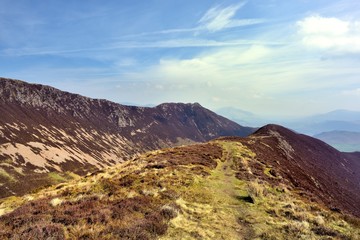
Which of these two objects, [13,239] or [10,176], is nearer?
[13,239]

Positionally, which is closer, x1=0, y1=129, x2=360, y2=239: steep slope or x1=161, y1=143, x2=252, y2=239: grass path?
x1=0, y1=129, x2=360, y2=239: steep slope

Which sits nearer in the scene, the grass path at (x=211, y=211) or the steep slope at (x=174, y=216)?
the steep slope at (x=174, y=216)

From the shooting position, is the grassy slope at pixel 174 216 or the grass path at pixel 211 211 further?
the grass path at pixel 211 211

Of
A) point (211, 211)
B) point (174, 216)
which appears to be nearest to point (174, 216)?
point (174, 216)

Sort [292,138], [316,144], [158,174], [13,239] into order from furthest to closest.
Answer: [316,144], [292,138], [158,174], [13,239]

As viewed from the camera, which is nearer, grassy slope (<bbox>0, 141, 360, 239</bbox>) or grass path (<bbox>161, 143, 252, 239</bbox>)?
grassy slope (<bbox>0, 141, 360, 239</bbox>)

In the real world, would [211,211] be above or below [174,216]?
below

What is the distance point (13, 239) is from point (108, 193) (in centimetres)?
1128

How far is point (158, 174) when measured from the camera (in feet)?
98.7

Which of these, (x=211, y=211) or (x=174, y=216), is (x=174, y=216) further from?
(x=211, y=211)

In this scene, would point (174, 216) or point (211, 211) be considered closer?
point (174, 216)

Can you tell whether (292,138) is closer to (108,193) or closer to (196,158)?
(196,158)

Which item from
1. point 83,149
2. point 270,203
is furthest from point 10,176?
point 270,203

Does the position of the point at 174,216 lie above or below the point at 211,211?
above
